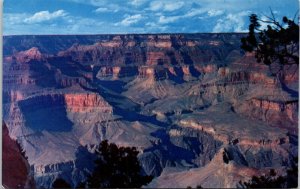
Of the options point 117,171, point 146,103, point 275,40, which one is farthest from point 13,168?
point 146,103

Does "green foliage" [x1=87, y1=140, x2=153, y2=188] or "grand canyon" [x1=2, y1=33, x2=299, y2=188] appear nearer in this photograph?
"green foliage" [x1=87, y1=140, x2=153, y2=188]

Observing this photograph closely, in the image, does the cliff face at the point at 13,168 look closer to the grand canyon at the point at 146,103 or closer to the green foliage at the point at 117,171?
the green foliage at the point at 117,171

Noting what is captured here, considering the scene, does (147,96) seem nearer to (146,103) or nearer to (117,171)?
(146,103)

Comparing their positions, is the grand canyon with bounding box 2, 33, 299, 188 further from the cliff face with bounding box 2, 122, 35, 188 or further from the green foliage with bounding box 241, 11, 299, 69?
the green foliage with bounding box 241, 11, 299, 69

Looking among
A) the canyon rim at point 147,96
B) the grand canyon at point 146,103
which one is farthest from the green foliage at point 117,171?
the grand canyon at point 146,103

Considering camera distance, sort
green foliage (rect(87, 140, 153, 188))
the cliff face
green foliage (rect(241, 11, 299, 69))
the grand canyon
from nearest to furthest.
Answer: green foliage (rect(241, 11, 299, 69)), green foliage (rect(87, 140, 153, 188)), the cliff face, the grand canyon

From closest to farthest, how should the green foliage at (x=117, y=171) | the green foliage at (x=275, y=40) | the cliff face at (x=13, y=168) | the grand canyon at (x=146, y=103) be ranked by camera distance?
the green foliage at (x=275, y=40) < the green foliage at (x=117, y=171) < the cliff face at (x=13, y=168) < the grand canyon at (x=146, y=103)

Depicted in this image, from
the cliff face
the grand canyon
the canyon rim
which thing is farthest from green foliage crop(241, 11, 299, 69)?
the grand canyon
